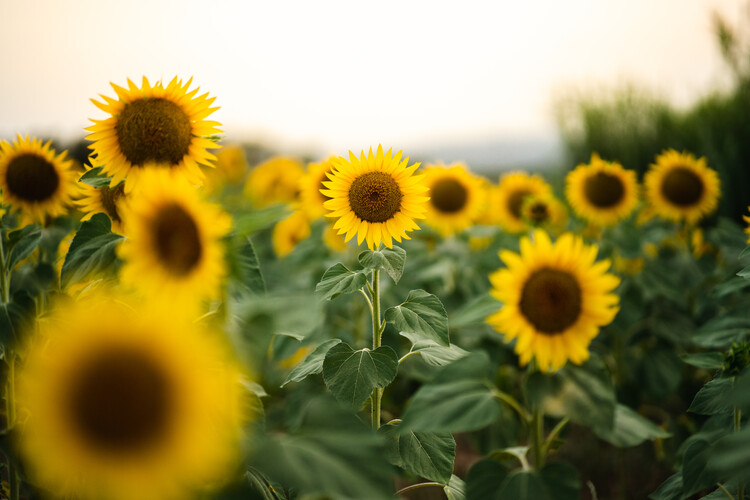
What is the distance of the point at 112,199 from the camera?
3.91 feet

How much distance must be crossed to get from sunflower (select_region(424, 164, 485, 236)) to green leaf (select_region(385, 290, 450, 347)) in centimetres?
152

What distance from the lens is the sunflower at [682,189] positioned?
2455 millimetres

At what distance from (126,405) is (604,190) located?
7.83 feet

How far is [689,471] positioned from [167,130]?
1230 millimetres

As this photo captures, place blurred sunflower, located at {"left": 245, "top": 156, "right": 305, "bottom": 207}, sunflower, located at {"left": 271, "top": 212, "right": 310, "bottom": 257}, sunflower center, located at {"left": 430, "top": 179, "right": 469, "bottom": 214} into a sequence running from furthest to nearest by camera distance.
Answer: blurred sunflower, located at {"left": 245, "top": 156, "right": 305, "bottom": 207} → sunflower, located at {"left": 271, "top": 212, "right": 310, "bottom": 257} → sunflower center, located at {"left": 430, "top": 179, "right": 469, "bottom": 214}

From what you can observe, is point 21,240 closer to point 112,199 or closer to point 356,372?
point 112,199

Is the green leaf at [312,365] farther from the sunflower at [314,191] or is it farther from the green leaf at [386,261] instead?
the sunflower at [314,191]

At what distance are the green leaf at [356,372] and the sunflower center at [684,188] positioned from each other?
201 cm

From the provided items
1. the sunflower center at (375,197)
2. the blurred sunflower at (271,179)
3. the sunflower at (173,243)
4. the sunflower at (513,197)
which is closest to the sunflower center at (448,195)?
the sunflower at (513,197)

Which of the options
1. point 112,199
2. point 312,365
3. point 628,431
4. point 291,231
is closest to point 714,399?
point 628,431

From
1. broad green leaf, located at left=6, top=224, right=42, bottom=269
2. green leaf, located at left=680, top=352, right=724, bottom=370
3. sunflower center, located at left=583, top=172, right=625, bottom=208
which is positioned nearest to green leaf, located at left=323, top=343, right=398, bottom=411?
green leaf, located at left=680, top=352, right=724, bottom=370

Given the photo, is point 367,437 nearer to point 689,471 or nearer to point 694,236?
point 689,471

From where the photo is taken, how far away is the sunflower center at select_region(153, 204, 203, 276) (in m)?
0.80

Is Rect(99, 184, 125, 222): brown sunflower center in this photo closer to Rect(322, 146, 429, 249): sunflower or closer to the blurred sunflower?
Rect(322, 146, 429, 249): sunflower
